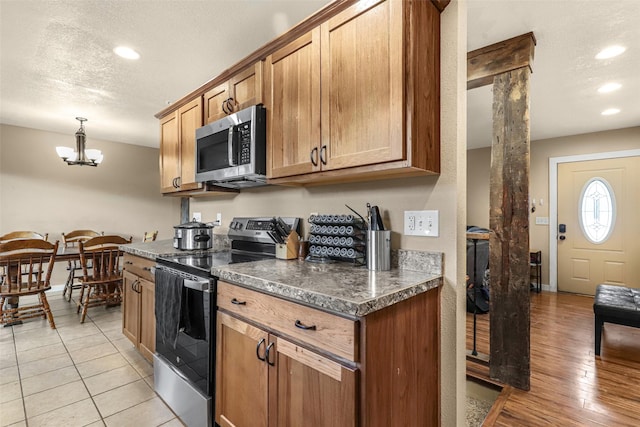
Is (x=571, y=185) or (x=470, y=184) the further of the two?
(x=470, y=184)

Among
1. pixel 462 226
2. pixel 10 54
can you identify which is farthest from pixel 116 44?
pixel 462 226

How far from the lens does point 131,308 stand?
2566 mm

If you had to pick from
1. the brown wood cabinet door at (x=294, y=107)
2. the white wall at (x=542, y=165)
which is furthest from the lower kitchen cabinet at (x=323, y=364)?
the white wall at (x=542, y=165)

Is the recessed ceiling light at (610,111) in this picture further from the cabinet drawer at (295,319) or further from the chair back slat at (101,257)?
the chair back slat at (101,257)

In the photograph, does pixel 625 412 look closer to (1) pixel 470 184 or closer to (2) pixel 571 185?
(2) pixel 571 185

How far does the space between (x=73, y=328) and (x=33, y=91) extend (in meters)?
2.52

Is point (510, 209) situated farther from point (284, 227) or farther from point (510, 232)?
point (284, 227)

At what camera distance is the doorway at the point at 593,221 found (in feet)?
14.2

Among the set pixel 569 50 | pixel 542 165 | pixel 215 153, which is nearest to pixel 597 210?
pixel 542 165

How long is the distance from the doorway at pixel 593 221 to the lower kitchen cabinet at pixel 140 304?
5.63 metres

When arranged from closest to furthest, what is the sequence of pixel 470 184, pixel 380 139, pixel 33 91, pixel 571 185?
pixel 380 139 < pixel 33 91 < pixel 571 185 < pixel 470 184

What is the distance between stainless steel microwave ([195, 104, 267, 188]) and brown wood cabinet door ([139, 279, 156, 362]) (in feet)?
3.01

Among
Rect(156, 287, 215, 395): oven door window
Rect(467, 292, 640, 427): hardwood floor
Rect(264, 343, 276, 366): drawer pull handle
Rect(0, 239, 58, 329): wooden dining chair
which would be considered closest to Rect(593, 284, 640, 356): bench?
Rect(467, 292, 640, 427): hardwood floor

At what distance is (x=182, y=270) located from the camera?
1802 mm
